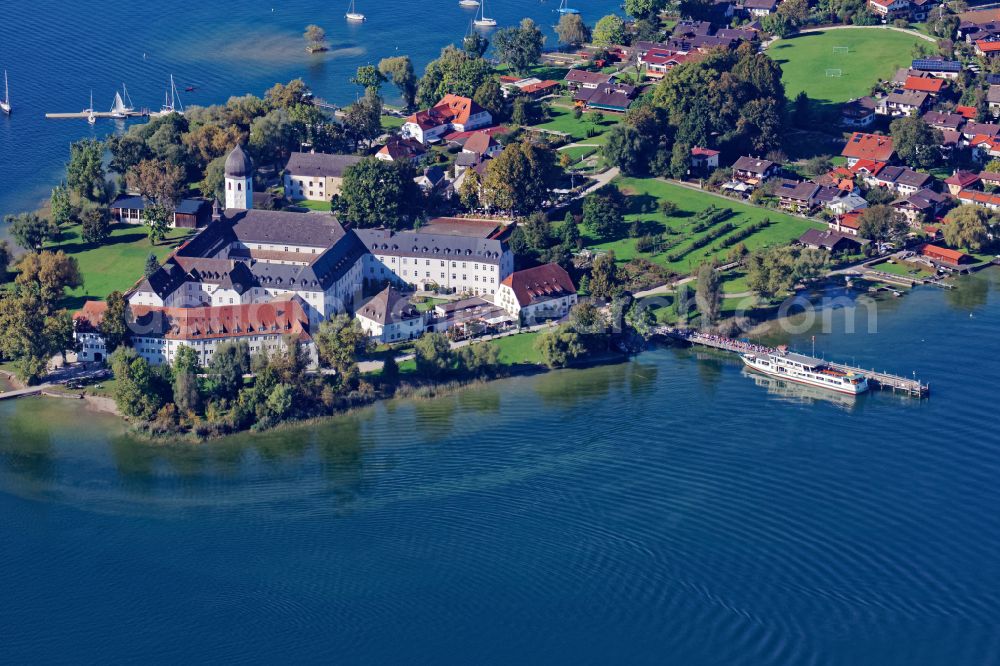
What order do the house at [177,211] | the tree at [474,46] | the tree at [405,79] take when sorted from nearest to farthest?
1. the house at [177,211]
2. the tree at [405,79]
3. the tree at [474,46]

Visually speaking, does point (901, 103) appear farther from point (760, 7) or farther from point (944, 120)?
point (760, 7)

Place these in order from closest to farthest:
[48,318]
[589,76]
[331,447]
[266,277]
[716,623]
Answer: [716,623] < [331,447] < [48,318] < [266,277] < [589,76]

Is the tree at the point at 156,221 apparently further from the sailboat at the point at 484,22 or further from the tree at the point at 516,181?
the sailboat at the point at 484,22

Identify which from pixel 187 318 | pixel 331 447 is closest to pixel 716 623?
pixel 331 447

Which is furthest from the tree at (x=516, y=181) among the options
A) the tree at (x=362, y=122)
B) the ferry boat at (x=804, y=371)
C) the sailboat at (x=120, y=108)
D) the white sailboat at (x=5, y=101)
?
the white sailboat at (x=5, y=101)

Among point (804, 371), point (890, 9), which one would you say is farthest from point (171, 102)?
point (804, 371)

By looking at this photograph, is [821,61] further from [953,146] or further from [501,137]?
[501,137]
